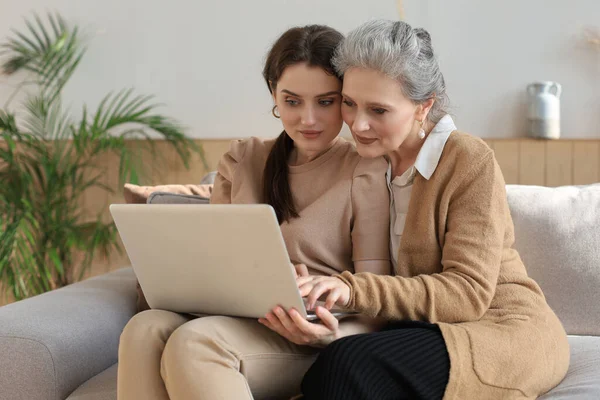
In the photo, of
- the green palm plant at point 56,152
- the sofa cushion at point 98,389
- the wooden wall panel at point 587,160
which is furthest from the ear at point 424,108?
the green palm plant at point 56,152

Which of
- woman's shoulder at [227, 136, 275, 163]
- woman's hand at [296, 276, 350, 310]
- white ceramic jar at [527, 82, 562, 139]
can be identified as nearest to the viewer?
woman's hand at [296, 276, 350, 310]

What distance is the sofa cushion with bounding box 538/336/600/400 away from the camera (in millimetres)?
1582

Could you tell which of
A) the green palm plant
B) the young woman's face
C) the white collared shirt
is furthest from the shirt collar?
the green palm plant

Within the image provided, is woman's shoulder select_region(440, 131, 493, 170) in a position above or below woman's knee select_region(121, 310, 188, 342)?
above

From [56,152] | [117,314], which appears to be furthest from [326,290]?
[56,152]

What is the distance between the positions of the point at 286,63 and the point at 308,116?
0.44 feet

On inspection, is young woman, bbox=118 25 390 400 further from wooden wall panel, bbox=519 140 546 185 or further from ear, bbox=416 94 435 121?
wooden wall panel, bbox=519 140 546 185

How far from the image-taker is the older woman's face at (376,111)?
1703mm

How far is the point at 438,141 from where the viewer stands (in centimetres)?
Result: 177

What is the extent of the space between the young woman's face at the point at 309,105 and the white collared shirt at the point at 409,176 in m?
0.18

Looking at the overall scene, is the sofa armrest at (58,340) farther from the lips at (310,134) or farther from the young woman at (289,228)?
the lips at (310,134)

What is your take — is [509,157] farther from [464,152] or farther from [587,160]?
[464,152]

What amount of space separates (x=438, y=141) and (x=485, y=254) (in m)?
0.28

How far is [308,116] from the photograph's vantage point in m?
1.81
